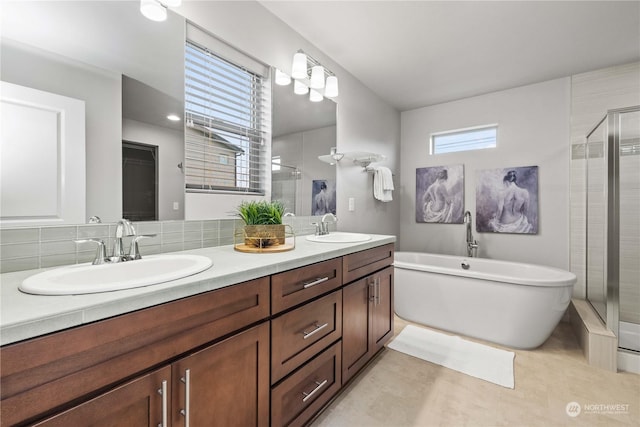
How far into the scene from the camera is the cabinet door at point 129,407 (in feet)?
1.97

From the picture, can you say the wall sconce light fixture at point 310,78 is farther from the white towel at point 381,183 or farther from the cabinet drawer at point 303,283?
the cabinet drawer at point 303,283

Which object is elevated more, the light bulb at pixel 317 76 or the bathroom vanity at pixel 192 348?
the light bulb at pixel 317 76

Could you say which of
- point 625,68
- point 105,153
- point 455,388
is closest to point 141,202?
point 105,153

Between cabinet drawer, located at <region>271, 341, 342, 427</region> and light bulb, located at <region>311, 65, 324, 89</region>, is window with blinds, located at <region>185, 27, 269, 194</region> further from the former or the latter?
cabinet drawer, located at <region>271, 341, 342, 427</region>

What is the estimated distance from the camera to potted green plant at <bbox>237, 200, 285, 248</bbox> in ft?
4.68

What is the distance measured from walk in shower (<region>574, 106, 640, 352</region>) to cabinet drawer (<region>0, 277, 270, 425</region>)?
8.98ft

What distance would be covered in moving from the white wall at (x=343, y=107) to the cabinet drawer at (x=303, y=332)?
2.51 ft

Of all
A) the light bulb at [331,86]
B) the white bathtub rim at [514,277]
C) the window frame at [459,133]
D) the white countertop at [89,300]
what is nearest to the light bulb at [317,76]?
the light bulb at [331,86]

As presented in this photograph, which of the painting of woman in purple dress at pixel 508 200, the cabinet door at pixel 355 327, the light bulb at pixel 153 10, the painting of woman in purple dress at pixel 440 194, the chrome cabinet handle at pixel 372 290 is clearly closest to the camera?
the light bulb at pixel 153 10

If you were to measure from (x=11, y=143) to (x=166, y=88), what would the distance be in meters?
0.64

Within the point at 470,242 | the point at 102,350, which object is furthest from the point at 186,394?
the point at 470,242

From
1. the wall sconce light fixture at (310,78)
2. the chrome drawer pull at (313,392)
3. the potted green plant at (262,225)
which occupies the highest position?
the wall sconce light fixture at (310,78)

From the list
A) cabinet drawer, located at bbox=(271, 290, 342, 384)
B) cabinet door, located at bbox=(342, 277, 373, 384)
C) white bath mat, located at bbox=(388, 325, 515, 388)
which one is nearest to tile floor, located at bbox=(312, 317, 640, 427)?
white bath mat, located at bbox=(388, 325, 515, 388)

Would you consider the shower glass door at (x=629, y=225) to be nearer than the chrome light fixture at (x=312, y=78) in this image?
No
